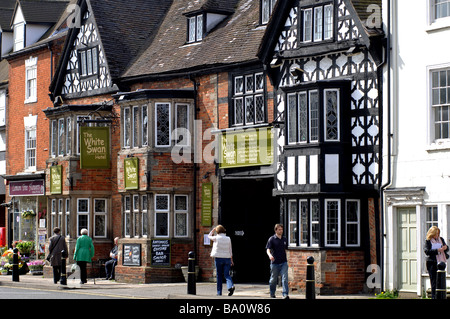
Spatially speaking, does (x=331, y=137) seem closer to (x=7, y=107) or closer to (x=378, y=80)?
(x=378, y=80)

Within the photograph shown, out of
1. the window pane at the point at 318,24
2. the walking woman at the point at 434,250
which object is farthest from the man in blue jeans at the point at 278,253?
the window pane at the point at 318,24

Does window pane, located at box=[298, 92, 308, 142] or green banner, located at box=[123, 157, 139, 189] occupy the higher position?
window pane, located at box=[298, 92, 308, 142]

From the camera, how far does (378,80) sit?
2698 centimetres

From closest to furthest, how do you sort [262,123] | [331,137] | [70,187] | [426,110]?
[426,110], [331,137], [262,123], [70,187]

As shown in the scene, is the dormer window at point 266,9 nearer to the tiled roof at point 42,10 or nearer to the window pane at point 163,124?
the window pane at point 163,124

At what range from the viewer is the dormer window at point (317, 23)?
28312mm

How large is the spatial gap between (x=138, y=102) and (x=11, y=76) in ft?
43.2

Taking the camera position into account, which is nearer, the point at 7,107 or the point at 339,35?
the point at 339,35

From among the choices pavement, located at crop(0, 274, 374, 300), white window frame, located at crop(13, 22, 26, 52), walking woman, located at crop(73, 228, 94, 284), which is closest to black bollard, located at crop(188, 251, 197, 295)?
pavement, located at crop(0, 274, 374, 300)

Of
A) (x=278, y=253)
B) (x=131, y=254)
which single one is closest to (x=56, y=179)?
(x=131, y=254)

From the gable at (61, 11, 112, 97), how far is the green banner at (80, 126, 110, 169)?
1907mm

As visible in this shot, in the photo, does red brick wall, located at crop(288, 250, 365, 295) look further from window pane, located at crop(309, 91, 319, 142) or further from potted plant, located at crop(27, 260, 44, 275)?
potted plant, located at crop(27, 260, 44, 275)

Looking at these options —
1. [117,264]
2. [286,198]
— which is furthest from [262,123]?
[117,264]

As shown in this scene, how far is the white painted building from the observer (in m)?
25.4
